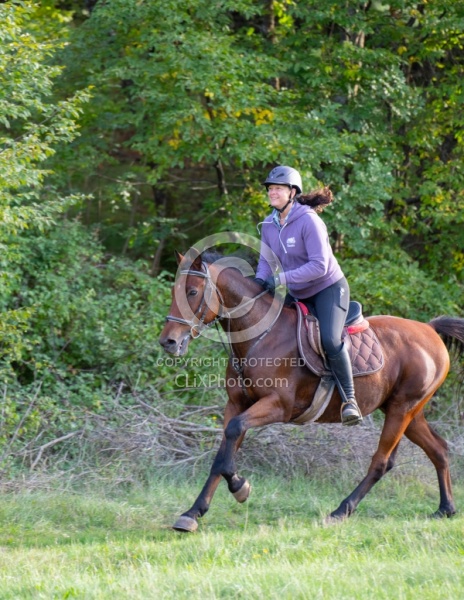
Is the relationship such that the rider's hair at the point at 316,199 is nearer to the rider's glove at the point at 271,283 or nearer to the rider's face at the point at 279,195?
the rider's face at the point at 279,195

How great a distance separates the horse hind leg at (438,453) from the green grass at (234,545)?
0.85 ft

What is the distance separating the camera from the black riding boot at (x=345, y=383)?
22.1 feet

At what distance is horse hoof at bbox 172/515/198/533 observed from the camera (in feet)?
20.2

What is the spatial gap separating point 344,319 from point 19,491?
135 inches

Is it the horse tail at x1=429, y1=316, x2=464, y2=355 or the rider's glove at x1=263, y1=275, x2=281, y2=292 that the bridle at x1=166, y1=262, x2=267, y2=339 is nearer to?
the rider's glove at x1=263, y1=275, x2=281, y2=292

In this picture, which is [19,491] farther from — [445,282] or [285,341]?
[445,282]

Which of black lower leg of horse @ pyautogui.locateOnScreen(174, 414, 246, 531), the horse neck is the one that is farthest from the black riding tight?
black lower leg of horse @ pyautogui.locateOnScreen(174, 414, 246, 531)

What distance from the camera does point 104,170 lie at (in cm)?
1484

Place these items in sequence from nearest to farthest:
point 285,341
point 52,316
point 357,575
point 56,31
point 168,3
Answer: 1. point 357,575
2. point 285,341
3. point 52,316
4. point 168,3
5. point 56,31

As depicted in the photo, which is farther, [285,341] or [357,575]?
[285,341]

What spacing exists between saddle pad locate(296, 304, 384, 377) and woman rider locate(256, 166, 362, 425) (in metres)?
0.08

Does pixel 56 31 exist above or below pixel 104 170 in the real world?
above

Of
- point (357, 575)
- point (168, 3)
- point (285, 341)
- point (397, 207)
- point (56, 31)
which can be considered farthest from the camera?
point (397, 207)

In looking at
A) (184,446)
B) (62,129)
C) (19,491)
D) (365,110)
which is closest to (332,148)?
(365,110)
